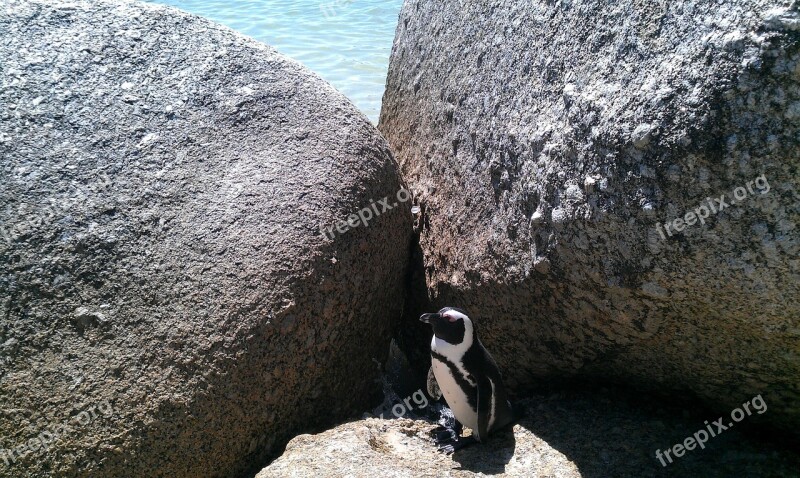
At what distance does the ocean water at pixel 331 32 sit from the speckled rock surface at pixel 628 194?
4946 mm

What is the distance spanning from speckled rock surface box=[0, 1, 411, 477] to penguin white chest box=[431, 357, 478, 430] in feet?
1.11

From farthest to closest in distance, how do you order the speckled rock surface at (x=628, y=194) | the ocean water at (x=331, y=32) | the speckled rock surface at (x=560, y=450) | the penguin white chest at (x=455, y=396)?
the ocean water at (x=331, y=32) < the penguin white chest at (x=455, y=396) < the speckled rock surface at (x=560, y=450) < the speckled rock surface at (x=628, y=194)

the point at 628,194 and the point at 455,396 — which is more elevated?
the point at 628,194

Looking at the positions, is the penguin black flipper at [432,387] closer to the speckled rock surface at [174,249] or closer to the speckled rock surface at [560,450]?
the speckled rock surface at [174,249]

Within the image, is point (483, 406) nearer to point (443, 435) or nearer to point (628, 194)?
point (443, 435)

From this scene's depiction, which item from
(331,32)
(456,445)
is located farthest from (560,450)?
(331,32)

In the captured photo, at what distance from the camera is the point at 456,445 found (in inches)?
105

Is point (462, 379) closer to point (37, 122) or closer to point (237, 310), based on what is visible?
point (237, 310)

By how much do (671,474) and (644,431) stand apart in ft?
0.74

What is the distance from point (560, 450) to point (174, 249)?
1.66 m

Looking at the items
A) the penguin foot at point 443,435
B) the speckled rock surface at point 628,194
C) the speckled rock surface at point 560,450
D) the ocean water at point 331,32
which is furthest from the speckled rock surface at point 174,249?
the ocean water at point 331,32

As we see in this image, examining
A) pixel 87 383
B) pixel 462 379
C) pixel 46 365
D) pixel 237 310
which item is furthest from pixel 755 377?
pixel 46 365

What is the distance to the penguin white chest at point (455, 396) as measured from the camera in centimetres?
276

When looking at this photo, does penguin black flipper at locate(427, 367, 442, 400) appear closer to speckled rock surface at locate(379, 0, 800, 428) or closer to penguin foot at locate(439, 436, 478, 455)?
speckled rock surface at locate(379, 0, 800, 428)
